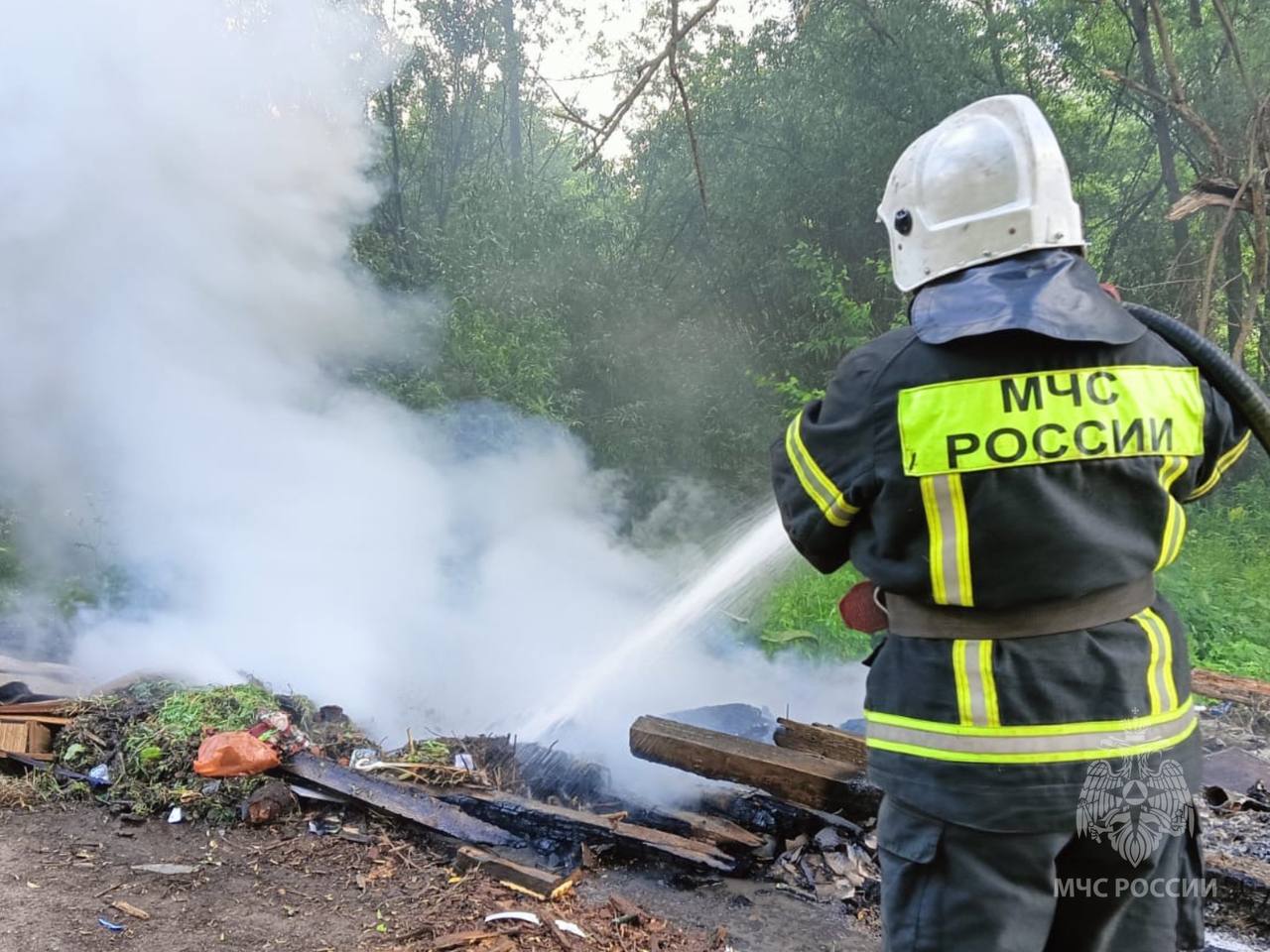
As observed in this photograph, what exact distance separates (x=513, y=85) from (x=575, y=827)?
10.3 meters

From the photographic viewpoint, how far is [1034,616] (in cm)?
160

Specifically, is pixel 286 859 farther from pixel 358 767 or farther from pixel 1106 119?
pixel 1106 119

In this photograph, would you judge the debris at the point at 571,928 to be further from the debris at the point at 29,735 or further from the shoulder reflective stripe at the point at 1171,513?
the debris at the point at 29,735

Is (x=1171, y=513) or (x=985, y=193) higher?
(x=985, y=193)

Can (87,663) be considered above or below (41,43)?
below

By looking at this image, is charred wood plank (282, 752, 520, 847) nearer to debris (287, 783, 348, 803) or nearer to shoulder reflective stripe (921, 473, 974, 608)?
debris (287, 783, 348, 803)

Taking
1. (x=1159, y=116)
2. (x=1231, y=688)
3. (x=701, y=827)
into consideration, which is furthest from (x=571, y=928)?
(x=1159, y=116)

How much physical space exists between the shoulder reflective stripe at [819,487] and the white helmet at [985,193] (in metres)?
0.47

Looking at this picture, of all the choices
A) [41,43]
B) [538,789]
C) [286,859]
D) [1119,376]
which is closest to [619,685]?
[538,789]

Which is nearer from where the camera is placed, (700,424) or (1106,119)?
(700,424)

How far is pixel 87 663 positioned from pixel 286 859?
3457 millimetres

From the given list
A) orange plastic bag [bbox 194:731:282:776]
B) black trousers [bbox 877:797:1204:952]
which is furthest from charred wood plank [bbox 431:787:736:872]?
black trousers [bbox 877:797:1204:952]

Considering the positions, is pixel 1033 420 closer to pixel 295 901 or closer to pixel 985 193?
pixel 985 193

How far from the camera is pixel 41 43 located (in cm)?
659
